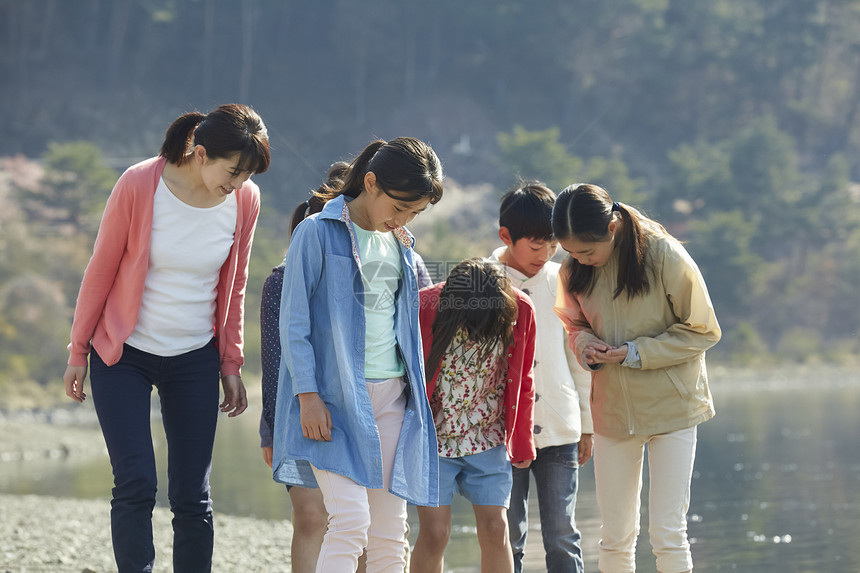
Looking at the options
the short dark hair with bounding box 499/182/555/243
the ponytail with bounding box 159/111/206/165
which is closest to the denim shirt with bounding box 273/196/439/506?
the ponytail with bounding box 159/111/206/165

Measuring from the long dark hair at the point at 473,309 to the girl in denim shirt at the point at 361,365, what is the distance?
340 millimetres

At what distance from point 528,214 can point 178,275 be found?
4.04 feet

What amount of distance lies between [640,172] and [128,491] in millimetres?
38019

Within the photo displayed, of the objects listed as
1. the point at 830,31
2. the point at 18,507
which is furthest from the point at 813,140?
the point at 18,507

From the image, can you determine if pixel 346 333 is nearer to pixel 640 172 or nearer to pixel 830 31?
pixel 640 172

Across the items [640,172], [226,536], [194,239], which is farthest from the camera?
[640,172]

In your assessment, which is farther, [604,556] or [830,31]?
[830,31]

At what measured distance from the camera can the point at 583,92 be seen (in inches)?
1727

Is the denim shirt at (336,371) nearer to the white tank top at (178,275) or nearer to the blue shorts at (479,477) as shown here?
the blue shorts at (479,477)

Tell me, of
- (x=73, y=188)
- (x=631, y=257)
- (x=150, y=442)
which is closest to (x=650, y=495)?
(x=631, y=257)

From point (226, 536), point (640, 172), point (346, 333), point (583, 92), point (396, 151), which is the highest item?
point (583, 92)

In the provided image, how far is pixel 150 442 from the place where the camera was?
305 centimetres

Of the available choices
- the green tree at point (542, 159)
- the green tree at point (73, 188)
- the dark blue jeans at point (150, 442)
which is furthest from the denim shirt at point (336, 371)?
the green tree at point (542, 159)

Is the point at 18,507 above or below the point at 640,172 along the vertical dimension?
below
